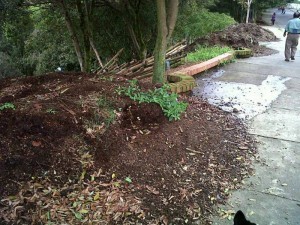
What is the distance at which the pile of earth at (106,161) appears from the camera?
251 centimetres

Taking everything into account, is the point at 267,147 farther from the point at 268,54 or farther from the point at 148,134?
the point at 268,54

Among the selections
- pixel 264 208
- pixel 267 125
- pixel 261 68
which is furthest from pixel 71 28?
pixel 264 208

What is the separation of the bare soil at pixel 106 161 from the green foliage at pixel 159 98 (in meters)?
0.09

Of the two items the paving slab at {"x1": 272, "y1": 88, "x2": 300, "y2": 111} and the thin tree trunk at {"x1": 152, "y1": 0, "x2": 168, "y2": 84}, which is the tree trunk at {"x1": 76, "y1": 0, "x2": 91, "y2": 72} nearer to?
the thin tree trunk at {"x1": 152, "y1": 0, "x2": 168, "y2": 84}

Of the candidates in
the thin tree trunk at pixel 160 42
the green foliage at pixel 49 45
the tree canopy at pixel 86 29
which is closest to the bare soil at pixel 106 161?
the thin tree trunk at pixel 160 42

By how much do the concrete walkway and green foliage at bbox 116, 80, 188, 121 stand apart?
1.03m

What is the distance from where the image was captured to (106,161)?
9.66 ft

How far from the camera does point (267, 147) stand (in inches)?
149

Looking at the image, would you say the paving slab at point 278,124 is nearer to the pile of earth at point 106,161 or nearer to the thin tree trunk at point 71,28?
the pile of earth at point 106,161

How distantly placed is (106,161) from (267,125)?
98.4 inches

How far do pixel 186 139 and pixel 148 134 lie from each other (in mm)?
443

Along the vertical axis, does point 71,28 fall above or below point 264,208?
above

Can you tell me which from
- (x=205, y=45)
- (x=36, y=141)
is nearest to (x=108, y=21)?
(x=205, y=45)

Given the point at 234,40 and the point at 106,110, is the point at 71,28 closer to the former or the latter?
the point at 106,110
